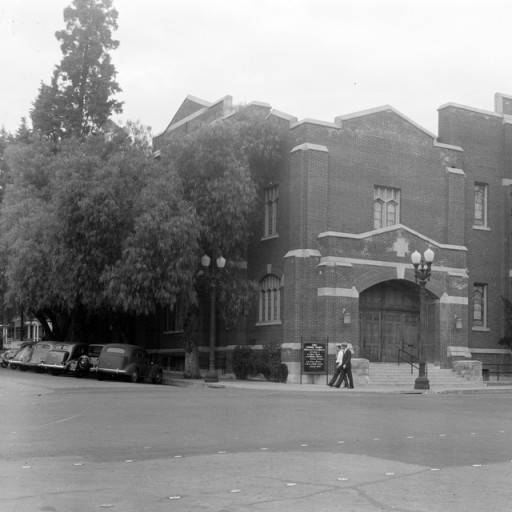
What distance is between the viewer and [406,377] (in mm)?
34656

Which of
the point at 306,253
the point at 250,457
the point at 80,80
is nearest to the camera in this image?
the point at 250,457

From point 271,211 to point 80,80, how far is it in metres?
15.1

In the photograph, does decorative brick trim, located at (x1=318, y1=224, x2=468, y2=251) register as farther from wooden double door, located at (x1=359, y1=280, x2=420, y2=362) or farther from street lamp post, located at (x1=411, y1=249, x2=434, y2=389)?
street lamp post, located at (x1=411, y1=249, x2=434, y2=389)

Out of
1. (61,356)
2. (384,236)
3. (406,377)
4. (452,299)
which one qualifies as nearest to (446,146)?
(384,236)

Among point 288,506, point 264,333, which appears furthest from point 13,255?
point 288,506

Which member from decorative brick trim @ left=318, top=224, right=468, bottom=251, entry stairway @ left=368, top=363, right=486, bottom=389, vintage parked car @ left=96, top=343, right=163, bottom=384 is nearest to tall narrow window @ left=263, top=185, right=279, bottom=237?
decorative brick trim @ left=318, top=224, right=468, bottom=251

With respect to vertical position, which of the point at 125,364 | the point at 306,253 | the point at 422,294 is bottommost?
the point at 125,364

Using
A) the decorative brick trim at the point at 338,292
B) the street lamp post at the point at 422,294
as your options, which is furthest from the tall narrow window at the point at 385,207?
the street lamp post at the point at 422,294

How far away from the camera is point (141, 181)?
34.5 meters

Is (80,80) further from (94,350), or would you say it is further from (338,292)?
(338,292)

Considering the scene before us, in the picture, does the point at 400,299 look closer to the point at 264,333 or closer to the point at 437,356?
the point at 437,356

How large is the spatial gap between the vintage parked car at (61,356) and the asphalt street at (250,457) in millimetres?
16740

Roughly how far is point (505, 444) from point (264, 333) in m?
24.7

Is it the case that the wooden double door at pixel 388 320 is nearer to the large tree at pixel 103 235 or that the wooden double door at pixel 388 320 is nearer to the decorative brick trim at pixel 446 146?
the decorative brick trim at pixel 446 146
